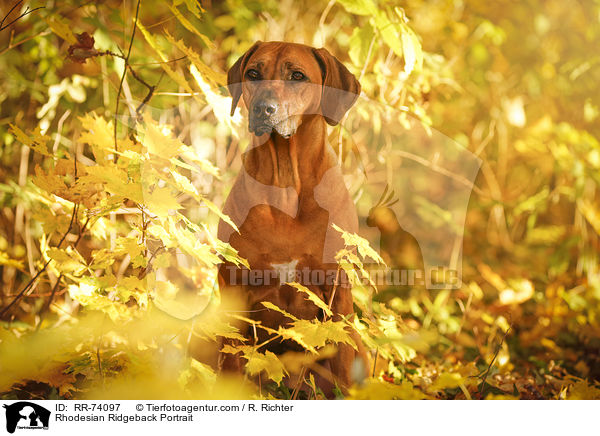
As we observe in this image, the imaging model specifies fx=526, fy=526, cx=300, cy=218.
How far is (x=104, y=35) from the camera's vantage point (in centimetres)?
171

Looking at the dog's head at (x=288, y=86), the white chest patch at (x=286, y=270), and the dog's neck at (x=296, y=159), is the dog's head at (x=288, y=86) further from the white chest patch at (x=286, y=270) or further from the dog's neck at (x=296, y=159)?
the white chest patch at (x=286, y=270)

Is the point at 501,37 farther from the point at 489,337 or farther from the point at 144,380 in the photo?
the point at 144,380

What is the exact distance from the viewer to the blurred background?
127cm

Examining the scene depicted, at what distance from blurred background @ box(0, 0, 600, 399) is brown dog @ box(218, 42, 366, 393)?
113 mm

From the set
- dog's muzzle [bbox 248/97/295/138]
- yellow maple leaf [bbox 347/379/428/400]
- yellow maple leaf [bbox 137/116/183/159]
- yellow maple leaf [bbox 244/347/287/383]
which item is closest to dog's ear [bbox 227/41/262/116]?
dog's muzzle [bbox 248/97/295/138]

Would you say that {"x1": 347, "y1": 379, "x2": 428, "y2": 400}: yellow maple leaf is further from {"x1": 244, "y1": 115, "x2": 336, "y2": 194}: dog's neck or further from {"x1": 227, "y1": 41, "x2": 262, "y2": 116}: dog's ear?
{"x1": 227, "y1": 41, "x2": 262, "y2": 116}: dog's ear

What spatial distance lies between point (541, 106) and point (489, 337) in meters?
1.46

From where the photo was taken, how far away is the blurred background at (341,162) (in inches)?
49.9

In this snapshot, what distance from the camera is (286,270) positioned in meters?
1.39

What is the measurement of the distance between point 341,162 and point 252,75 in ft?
1.49

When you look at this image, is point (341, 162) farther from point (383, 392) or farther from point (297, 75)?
point (383, 392)
